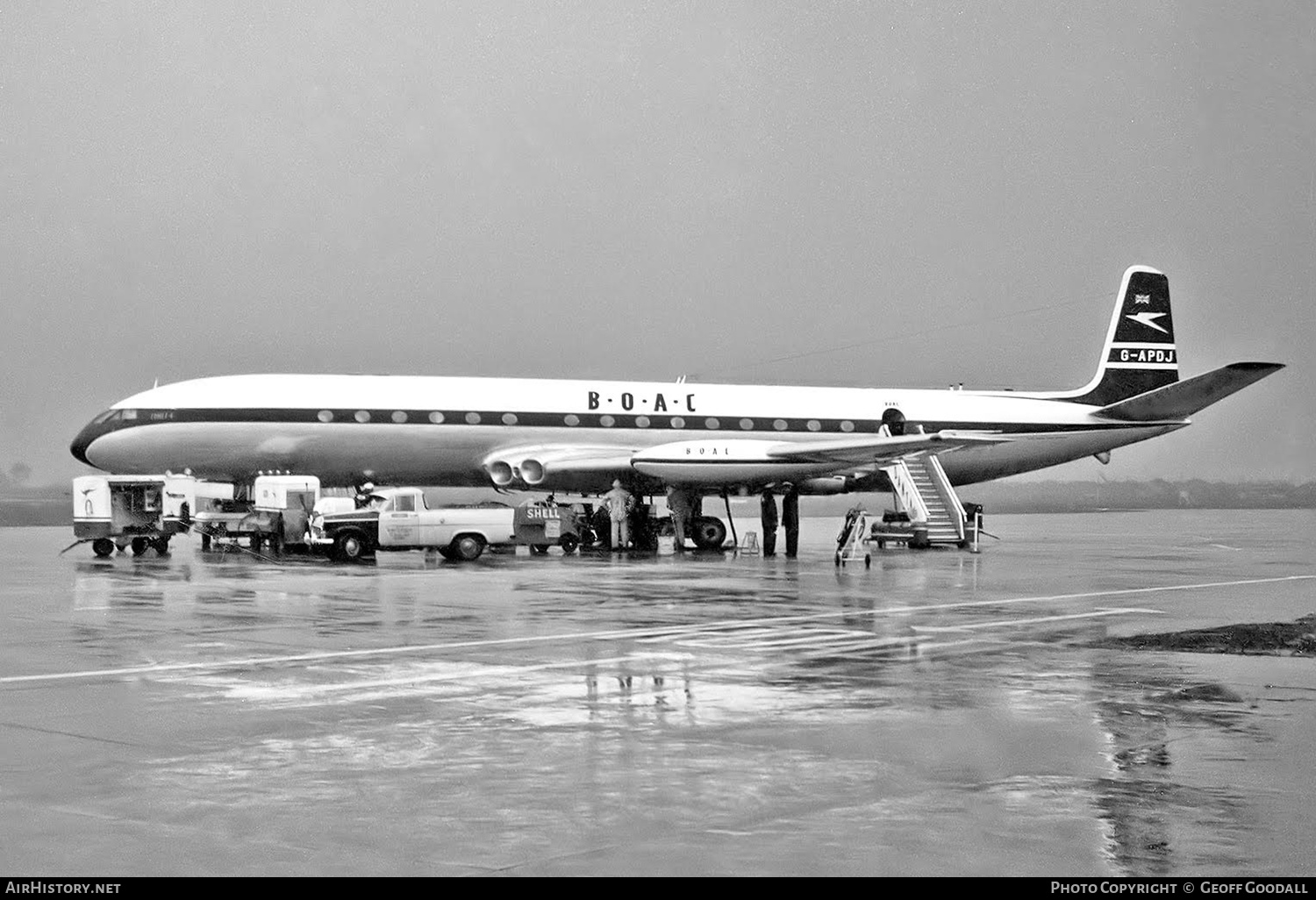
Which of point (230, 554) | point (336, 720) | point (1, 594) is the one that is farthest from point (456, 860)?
point (230, 554)

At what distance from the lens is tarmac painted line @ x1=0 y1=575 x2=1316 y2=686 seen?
41.1 ft

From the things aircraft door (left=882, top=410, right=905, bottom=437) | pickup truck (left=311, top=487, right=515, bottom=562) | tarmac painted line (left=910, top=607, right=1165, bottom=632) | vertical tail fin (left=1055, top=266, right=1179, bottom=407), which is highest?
vertical tail fin (left=1055, top=266, right=1179, bottom=407)

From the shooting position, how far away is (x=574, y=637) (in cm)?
1546

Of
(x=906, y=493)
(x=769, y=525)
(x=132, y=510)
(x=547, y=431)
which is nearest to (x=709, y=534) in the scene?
(x=769, y=525)

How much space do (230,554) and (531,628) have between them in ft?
62.8

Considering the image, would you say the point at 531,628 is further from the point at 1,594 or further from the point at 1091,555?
the point at 1091,555

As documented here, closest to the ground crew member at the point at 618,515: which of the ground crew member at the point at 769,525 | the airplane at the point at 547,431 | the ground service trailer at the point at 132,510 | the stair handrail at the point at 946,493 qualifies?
the airplane at the point at 547,431

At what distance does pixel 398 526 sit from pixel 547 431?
6612mm

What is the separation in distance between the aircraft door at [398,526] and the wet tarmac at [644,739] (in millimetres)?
10575

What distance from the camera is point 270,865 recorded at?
6172mm

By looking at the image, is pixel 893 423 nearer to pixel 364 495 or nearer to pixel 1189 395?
pixel 1189 395

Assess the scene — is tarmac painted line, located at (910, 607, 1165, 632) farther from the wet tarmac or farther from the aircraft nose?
the aircraft nose

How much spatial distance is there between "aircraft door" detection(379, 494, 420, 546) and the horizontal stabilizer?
21.1 m

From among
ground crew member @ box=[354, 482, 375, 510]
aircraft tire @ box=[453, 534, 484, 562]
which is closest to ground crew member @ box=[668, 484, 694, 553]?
aircraft tire @ box=[453, 534, 484, 562]
